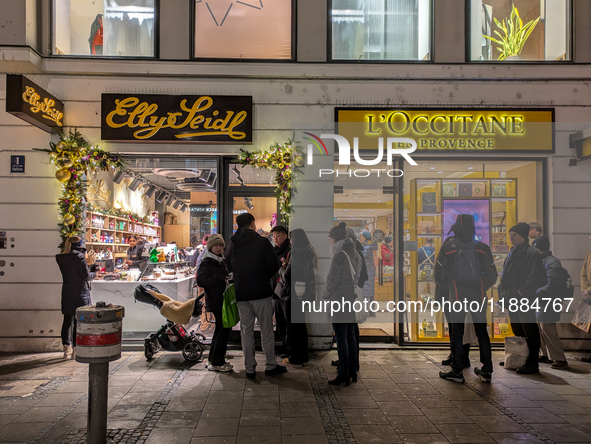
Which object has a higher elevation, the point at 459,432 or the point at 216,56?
the point at 216,56

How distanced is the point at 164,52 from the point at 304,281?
14.0 feet

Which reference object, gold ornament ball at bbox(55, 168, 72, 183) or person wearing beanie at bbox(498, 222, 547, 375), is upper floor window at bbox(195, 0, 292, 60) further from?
person wearing beanie at bbox(498, 222, 547, 375)

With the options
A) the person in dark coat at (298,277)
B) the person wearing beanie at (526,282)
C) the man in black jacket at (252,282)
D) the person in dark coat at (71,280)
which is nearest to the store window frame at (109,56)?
the person in dark coat at (71,280)

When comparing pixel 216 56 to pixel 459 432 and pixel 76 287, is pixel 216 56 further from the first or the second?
pixel 459 432

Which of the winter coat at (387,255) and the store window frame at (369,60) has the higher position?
the store window frame at (369,60)

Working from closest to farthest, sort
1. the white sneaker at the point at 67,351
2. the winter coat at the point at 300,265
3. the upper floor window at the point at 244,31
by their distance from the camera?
1. the winter coat at the point at 300,265
2. the white sneaker at the point at 67,351
3. the upper floor window at the point at 244,31

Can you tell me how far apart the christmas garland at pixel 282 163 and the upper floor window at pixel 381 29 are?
5.82 ft

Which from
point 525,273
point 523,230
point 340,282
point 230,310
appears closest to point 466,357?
point 525,273

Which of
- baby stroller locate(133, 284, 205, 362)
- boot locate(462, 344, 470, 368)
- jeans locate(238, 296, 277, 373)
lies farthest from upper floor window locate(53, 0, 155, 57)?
boot locate(462, 344, 470, 368)

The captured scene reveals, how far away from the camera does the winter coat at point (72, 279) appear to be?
575cm

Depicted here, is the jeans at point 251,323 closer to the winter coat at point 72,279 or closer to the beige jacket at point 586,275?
the winter coat at point 72,279

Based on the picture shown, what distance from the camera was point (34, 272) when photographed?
21.0 feet

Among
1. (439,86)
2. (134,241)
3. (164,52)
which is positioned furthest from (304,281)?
(134,241)

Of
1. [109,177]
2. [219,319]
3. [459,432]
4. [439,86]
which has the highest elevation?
[439,86]
